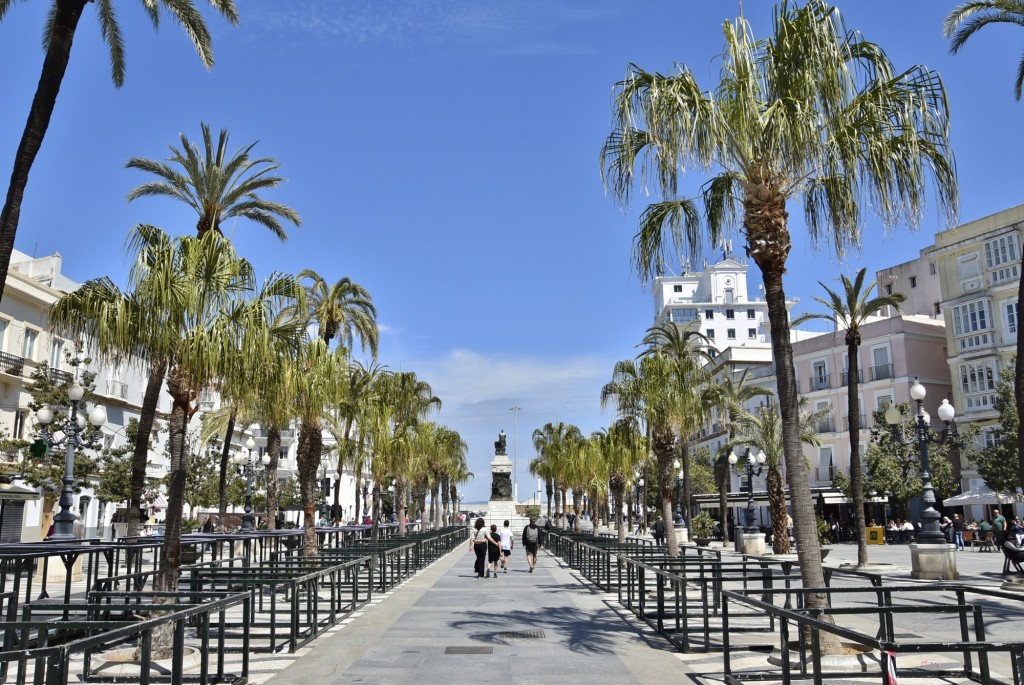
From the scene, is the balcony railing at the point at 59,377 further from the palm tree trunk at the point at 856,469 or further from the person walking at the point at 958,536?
the person walking at the point at 958,536

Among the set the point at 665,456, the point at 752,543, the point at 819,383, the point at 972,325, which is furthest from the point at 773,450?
the point at 819,383

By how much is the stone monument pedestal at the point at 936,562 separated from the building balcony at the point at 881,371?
112 feet

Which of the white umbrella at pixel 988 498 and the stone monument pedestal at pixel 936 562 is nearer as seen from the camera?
the stone monument pedestal at pixel 936 562

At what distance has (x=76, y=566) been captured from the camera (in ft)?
81.6

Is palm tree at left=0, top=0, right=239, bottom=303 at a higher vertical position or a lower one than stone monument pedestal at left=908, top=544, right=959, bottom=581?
higher

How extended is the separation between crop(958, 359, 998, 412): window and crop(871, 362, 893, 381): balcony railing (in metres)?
5.26

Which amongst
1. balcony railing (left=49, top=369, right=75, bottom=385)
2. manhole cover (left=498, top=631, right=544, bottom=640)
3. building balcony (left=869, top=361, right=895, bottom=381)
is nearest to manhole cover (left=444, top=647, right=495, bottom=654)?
manhole cover (left=498, top=631, right=544, bottom=640)

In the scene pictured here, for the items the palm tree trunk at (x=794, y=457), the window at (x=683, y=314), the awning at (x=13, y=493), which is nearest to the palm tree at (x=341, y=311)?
the awning at (x=13, y=493)

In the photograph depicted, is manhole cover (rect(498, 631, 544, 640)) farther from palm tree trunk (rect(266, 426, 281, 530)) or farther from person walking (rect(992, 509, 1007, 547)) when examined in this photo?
person walking (rect(992, 509, 1007, 547))

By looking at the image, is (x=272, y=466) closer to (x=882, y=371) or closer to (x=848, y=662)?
(x=848, y=662)

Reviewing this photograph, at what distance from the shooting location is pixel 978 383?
1890 inches

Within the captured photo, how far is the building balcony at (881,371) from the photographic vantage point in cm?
5416

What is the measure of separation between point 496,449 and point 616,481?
16364 mm

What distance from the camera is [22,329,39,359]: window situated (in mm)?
40513
